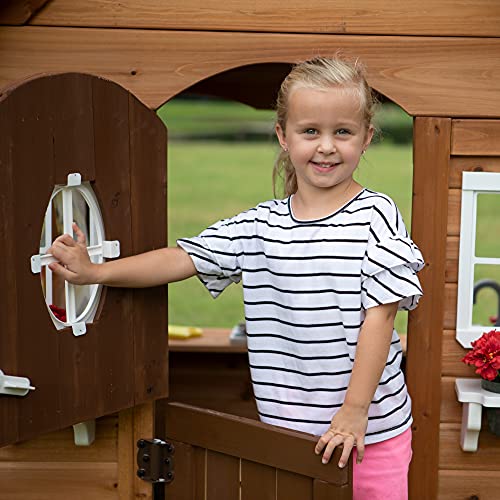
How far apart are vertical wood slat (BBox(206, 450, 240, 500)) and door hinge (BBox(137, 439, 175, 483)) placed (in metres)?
0.13

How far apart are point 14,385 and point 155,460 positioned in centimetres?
65

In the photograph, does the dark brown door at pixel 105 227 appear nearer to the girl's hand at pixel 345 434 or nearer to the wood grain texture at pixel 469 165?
the girl's hand at pixel 345 434

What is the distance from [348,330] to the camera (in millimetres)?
2457

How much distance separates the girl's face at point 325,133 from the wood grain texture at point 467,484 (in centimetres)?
112

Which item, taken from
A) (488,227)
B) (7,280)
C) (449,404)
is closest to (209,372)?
(449,404)

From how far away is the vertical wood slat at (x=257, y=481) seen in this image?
8.14 ft

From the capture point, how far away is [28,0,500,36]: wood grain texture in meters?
2.85

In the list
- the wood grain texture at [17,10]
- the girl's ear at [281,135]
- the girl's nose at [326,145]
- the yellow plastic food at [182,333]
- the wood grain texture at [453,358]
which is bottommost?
the yellow plastic food at [182,333]

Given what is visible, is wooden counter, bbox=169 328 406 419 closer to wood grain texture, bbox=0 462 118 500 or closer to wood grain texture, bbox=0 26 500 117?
wood grain texture, bbox=0 462 118 500

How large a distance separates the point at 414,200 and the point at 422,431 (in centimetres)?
72

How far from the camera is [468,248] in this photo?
295 cm

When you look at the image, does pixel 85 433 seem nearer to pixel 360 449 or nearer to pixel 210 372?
pixel 360 449

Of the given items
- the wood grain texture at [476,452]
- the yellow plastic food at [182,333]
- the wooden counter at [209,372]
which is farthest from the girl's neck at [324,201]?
the yellow plastic food at [182,333]

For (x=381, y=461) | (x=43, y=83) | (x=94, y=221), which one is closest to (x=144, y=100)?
(x=94, y=221)
